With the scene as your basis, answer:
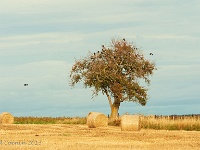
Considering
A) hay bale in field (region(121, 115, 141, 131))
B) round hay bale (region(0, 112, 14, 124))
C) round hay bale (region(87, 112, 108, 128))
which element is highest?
round hay bale (region(0, 112, 14, 124))

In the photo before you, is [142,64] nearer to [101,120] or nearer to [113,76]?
[113,76]

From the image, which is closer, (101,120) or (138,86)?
(101,120)

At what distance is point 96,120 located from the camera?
37.9 meters

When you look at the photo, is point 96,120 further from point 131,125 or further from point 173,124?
point 173,124

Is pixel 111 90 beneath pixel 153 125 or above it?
above

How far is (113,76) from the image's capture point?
2109 inches

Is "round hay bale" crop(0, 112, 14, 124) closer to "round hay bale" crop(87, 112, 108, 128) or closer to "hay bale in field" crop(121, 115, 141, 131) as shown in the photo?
"round hay bale" crop(87, 112, 108, 128)

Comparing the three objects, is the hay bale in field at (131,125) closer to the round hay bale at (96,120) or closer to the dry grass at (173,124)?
the round hay bale at (96,120)

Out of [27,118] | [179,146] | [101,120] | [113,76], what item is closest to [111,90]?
[113,76]

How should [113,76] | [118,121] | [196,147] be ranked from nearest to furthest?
[196,147], [118,121], [113,76]

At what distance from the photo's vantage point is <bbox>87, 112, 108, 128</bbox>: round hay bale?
37.8m

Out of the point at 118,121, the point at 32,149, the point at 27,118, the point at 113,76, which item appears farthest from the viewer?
the point at 27,118

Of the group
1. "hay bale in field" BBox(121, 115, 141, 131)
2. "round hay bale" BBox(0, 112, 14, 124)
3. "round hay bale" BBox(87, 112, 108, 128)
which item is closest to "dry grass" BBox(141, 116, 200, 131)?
"round hay bale" BBox(87, 112, 108, 128)

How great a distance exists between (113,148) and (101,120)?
18231mm
